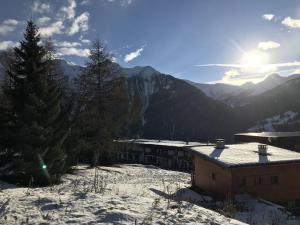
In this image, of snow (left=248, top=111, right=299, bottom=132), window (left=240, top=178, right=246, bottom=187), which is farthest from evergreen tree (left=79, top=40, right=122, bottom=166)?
snow (left=248, top=111, right=299, bottom=132)

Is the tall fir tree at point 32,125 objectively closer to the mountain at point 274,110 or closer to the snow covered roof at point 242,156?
the snow covered roof at point 242,156

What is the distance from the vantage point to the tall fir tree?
19406 mm

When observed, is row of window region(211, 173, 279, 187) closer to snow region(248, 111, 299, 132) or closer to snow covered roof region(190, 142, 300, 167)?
snow covered roof region(190, 142, 300, 167)

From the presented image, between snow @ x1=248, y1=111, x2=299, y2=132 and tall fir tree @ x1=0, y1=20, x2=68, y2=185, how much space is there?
15346 cm

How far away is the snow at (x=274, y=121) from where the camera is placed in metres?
165

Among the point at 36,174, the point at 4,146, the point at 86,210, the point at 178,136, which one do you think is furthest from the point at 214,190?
the point at 178,136

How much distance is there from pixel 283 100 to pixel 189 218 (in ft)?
603

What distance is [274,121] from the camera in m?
171

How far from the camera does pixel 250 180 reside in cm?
2420

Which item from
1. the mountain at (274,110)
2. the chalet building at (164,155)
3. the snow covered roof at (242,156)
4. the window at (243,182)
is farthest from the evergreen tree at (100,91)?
the mountain at (274,110)

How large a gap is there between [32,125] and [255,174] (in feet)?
49.3

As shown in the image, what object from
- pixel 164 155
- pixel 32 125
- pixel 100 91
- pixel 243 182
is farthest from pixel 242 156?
pixel 164 155

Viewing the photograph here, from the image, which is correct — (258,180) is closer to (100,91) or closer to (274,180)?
(274,180)

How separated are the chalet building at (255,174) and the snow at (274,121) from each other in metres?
144
